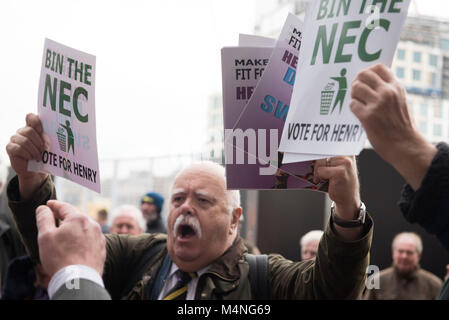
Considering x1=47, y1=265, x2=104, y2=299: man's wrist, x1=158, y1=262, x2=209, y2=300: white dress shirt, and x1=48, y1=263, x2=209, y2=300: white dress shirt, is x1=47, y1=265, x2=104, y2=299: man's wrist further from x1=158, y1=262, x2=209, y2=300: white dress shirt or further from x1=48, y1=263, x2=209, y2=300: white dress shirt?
x1=158, y1=262, x2=209, y2=300: white dress shirt

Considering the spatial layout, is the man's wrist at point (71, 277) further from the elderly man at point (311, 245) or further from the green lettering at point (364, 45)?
the elderly man at point (311, 245)

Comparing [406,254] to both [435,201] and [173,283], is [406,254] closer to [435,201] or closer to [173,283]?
[173,283]

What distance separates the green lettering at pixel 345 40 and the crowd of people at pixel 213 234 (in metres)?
0.23

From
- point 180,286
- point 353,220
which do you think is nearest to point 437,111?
point 180,286

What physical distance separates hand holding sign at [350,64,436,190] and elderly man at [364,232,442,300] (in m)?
4.28

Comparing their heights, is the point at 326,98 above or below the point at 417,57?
below

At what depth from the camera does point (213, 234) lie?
2621mm

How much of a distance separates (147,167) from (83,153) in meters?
5.56

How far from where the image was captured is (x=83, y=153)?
1919 millimetres

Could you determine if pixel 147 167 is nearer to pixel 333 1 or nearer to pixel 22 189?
pixel 22 189

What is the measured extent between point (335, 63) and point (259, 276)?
1161 millimetres

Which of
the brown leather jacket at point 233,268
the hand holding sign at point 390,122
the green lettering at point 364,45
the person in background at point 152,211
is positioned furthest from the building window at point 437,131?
the hand holding sign at point 390,122

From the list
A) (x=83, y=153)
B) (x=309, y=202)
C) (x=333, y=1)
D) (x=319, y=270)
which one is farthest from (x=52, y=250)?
(x=309, y=202)

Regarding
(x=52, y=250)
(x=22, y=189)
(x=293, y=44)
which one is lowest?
(x=52, y=250)
